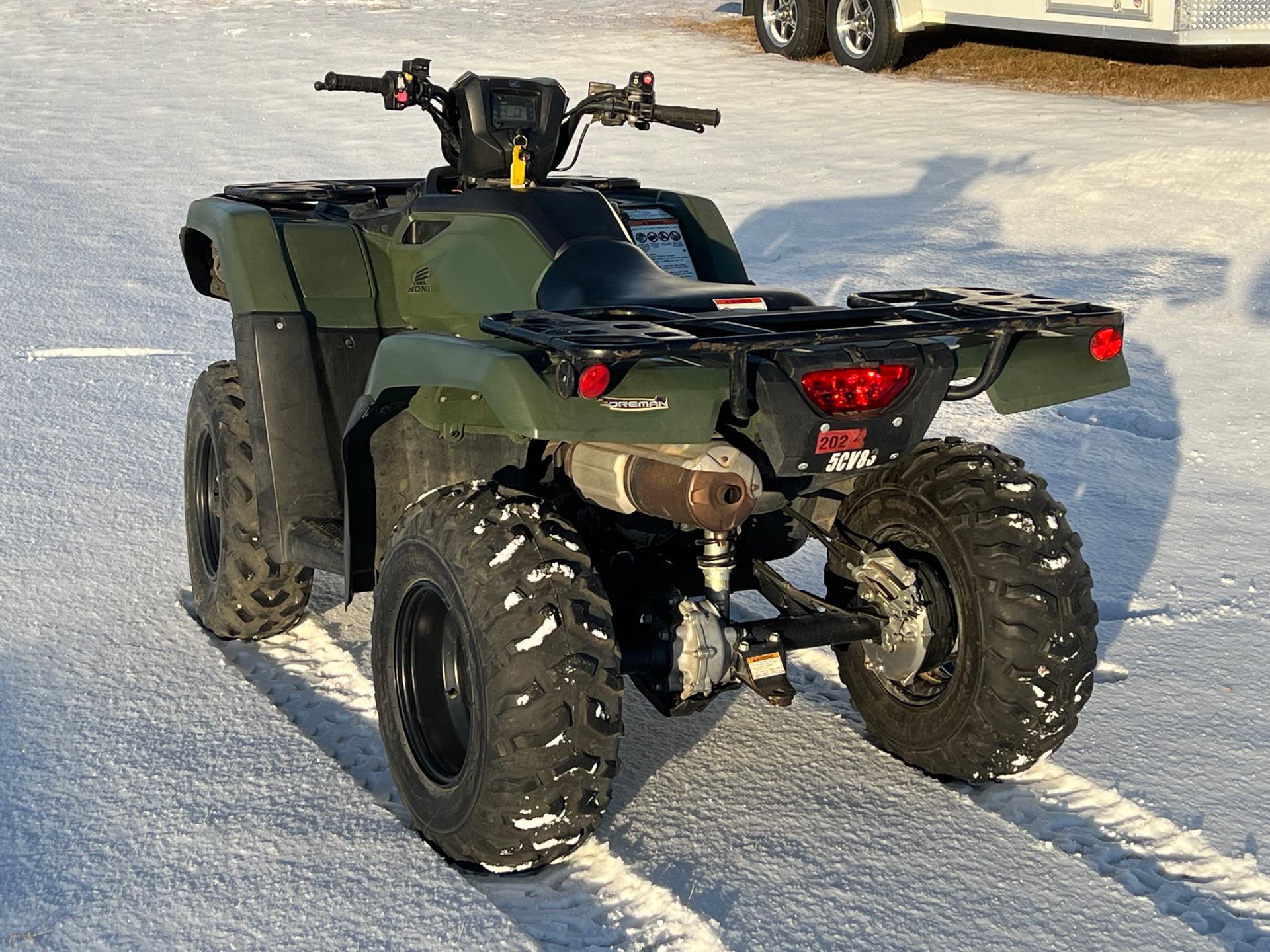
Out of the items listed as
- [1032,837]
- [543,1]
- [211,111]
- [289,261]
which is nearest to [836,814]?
[1032,837]

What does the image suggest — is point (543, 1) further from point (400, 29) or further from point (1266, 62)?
point (1266, 62)

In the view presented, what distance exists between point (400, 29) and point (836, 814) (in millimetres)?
16808

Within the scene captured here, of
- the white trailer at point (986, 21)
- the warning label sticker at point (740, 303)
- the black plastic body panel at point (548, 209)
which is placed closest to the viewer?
the warning label sticker at point (740, 303)

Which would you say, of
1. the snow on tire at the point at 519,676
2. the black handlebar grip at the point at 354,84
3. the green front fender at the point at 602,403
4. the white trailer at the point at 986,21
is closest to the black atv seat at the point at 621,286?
the green front fender at the point at 602,403

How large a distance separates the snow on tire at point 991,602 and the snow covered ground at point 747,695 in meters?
0.19

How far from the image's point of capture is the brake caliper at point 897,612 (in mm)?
4039

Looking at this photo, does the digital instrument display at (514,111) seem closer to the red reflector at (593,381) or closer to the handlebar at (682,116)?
the handlebar at (682,116)

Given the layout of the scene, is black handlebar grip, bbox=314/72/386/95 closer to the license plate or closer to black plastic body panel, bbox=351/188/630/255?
black plastic body panel, bbox=351/188/630/255

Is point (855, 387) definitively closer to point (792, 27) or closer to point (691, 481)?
point (691, 481)

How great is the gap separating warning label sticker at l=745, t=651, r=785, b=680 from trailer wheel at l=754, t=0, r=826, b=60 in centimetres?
1402

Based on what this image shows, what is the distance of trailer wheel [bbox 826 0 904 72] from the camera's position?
51.9ft

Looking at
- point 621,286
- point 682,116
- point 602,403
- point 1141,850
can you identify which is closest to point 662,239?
point 682,116

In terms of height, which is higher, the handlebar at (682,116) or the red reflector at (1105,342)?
the handlebar at (682,116)

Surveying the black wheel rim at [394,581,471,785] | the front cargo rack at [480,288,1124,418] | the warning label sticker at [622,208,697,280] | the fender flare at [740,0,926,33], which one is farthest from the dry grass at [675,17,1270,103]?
the black wheel rim at [394,581,471,785]
